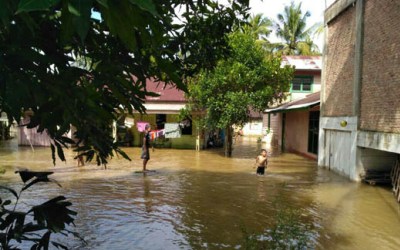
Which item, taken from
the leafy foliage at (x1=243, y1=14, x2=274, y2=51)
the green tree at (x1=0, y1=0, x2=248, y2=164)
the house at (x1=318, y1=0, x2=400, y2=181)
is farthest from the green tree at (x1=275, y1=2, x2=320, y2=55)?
the green tree at (x1=0, y1=0, x2=248, y2=164)

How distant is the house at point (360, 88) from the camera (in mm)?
11734

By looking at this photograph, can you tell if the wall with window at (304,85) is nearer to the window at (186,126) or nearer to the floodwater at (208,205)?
the window at (186,126)

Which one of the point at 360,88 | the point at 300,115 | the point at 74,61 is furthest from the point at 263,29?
the point at 74,61

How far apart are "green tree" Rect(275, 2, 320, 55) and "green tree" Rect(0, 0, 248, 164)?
41562mm

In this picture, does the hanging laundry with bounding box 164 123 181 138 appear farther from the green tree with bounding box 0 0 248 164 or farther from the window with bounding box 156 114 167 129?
the green tree with bounding box 0 0 248 164

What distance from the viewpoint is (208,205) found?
9992 millimetres

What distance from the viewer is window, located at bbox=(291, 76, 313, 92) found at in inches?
1098

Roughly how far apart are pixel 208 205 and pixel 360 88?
7208 mm

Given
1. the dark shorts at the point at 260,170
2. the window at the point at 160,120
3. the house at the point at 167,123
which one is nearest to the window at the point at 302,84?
the house at the point at 167,123

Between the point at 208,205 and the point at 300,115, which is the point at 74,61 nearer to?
the point at 208,205

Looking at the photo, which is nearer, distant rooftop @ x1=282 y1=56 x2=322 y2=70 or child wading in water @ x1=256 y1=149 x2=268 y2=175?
child wading in water @ x1=256 y1=149 x2=268 y2=175

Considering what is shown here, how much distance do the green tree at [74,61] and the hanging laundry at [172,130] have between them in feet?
69.7

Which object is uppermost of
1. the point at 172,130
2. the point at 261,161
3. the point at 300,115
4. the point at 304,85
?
the point at 304,85

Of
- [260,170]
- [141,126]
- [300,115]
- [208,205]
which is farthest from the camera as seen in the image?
[300,115]
